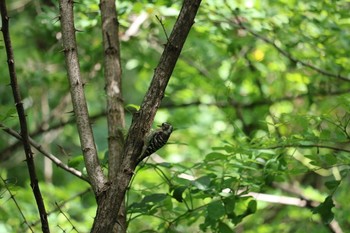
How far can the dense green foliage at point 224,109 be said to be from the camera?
2.65 metres

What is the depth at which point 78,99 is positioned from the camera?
2.21 m

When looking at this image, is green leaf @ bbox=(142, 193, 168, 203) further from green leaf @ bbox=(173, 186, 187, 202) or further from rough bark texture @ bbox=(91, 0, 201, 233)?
rough bark texture @ bbox=(91, 0, 201, 233)

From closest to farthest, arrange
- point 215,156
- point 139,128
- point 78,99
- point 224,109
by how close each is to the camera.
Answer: point 139,128 → point 78,99 → point 215,156 → point 224,109

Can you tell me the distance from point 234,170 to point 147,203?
0.47m

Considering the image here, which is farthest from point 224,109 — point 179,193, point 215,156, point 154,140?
point 154,140

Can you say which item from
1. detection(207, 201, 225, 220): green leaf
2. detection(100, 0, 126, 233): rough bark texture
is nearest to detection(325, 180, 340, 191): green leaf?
detection(207, 201, 225, 220): green leaf

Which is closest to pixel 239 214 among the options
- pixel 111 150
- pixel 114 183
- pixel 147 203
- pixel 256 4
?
pixel 147 203

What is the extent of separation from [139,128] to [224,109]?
6.41 ft

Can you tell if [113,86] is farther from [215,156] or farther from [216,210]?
[216,210]

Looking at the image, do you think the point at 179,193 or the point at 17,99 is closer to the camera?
the point at 17,99

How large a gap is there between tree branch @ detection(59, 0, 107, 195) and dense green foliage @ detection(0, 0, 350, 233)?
29cm

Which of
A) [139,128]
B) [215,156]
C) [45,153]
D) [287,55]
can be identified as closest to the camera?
[139,128]

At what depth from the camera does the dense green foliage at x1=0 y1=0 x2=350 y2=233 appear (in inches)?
104

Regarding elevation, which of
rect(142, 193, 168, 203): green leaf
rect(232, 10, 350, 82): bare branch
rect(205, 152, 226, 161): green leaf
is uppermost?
rect(205, 152, 226, 161): green leaf
